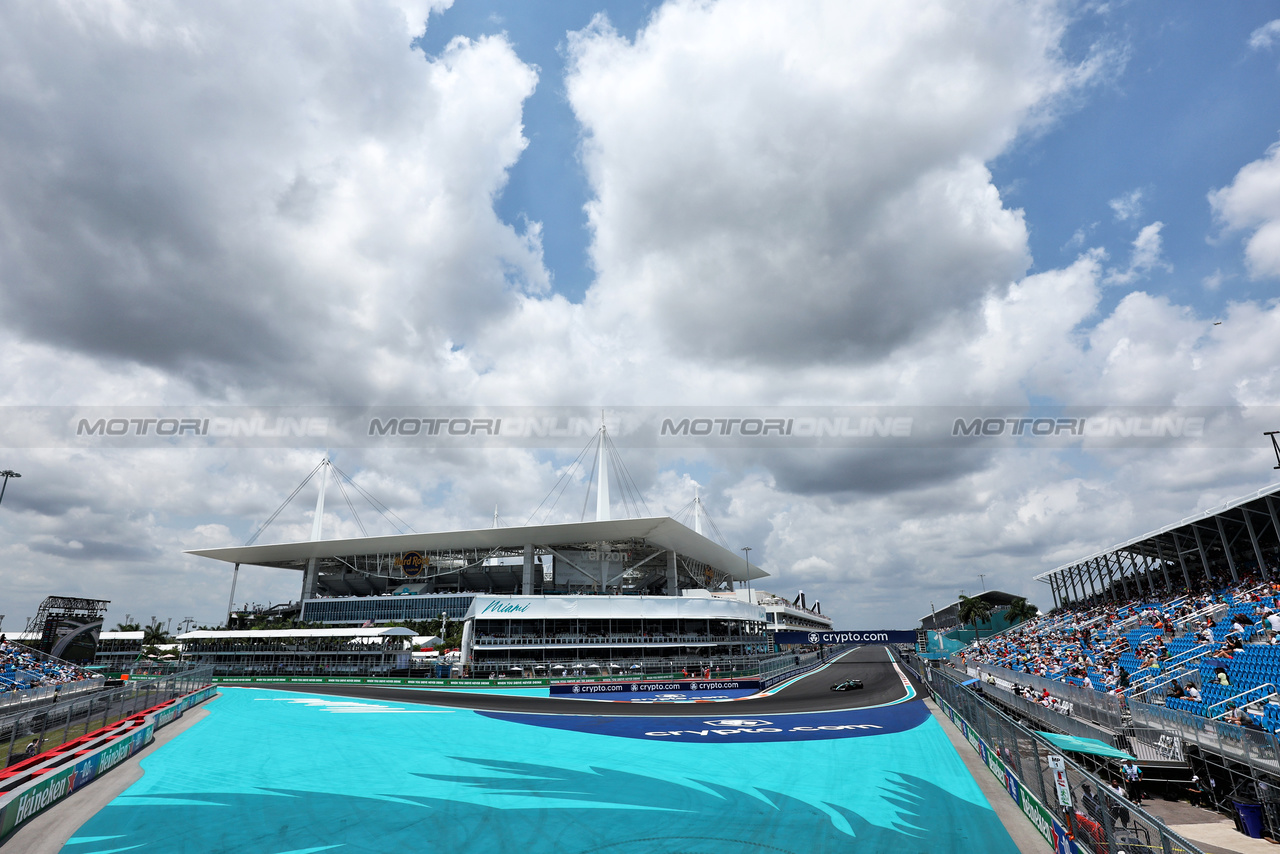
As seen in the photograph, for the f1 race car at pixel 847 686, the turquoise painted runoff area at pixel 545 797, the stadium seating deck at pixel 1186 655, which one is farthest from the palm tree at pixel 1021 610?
the turquoise painted runoff area at pixel 545 797

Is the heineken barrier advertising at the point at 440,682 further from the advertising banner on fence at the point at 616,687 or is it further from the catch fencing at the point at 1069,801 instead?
the catch fencing at the point at 1069,801

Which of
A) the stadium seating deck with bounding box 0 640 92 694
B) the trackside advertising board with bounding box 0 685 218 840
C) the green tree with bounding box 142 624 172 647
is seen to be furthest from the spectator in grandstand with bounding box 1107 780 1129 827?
the green tree with bounding box 142 624 172 647

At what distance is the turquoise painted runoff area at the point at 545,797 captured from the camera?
467 inches

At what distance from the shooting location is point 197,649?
271ft

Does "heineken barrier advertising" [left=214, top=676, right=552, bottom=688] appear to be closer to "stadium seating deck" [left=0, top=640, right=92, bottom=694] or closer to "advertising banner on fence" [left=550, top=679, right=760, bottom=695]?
"advertising banner on fence" [left=550, top=679, right=760, bottom=695]

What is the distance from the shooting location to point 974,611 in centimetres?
8981

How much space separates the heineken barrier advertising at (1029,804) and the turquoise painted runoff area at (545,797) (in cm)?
72

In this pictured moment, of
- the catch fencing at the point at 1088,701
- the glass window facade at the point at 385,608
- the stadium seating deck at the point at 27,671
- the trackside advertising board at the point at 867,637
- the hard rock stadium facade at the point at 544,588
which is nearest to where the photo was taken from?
the catch fencing at the point at 1088,701

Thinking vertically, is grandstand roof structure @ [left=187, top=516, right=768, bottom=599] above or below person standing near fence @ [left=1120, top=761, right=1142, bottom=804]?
above

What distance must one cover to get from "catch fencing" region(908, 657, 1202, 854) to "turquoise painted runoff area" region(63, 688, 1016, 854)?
0.98 meters

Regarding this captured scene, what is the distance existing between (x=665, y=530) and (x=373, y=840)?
6618 centimetres

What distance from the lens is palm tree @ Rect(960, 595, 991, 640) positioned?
89.9m

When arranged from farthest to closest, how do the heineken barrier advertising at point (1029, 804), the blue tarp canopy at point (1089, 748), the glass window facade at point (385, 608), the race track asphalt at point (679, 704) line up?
1. the glass window facade at point (385, 608)
2. the race track asphalt at point (679, 704)
3. the blue tarp canopy at point (1089, 748)
4. the heineken barrier advertising at point (1029, 804)

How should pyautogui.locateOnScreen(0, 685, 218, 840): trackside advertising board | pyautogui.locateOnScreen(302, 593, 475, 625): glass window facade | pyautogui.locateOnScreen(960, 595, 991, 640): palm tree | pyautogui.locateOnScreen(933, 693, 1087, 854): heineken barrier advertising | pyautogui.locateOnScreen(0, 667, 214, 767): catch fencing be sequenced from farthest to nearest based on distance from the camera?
pyautogui.locateOnScreen(960, 595, 991, 640): palm tree
pyautogui.locateOnScreen(302, 593, 475, 625): glass window facade
pyautogui.locateOnScreen(0, 667, 214, 767): catch fencing
pyautogui.locateOnScreen(0, 685, 218, 840): trackside advertising board
pyautogui.locateOnScreen(933, 693, 1087, 854): heineken barrier advertising
